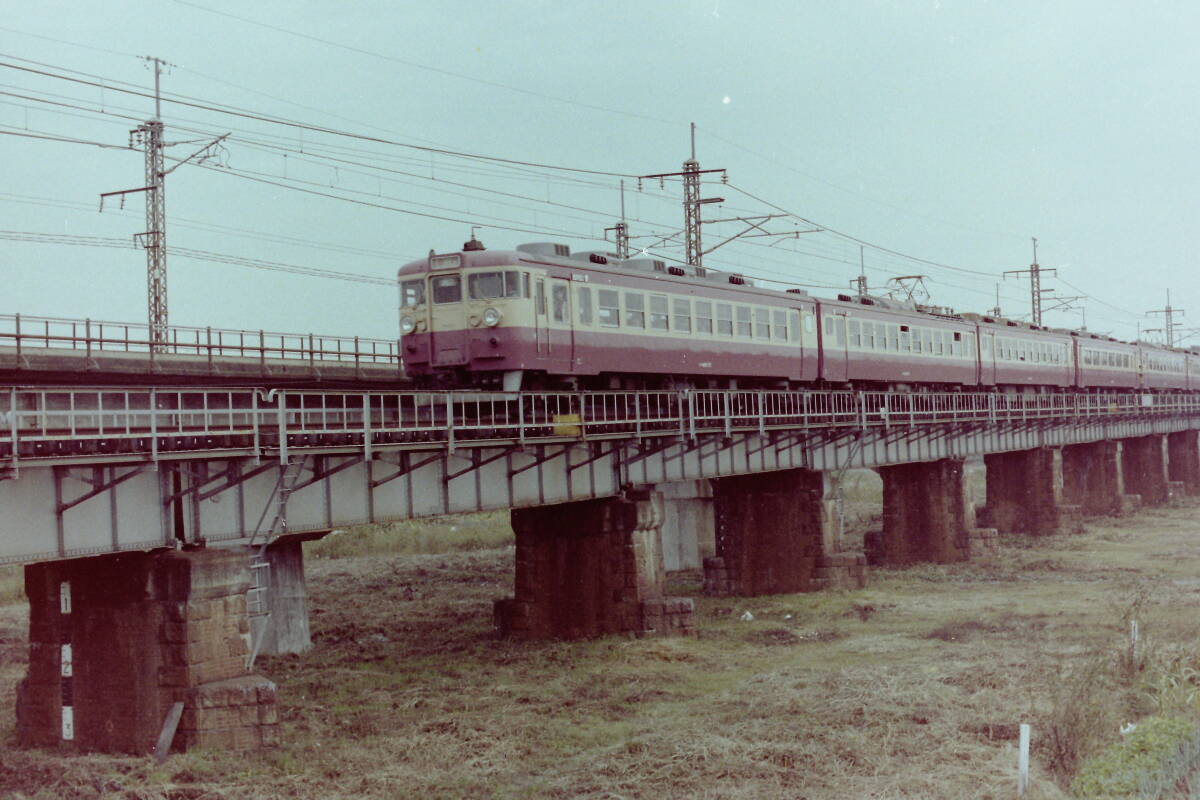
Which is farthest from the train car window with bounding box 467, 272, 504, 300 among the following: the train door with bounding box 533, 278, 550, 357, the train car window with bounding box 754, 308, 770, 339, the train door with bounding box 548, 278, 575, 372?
the train car window with bounding box 754, 308, 770, 339

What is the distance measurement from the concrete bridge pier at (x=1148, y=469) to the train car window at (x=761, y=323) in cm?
4698

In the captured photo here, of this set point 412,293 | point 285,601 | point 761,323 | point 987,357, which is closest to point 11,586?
point 285,601

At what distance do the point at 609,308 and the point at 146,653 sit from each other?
1328 cm

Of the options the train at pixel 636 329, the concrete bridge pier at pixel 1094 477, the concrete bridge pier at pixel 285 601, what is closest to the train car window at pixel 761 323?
the train at pixel 636 329

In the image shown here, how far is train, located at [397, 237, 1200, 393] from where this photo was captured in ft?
83.4

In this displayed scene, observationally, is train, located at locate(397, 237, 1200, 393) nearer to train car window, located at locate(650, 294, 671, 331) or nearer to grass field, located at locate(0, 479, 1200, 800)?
train car window, located at locate(650, 294, 671, 331)

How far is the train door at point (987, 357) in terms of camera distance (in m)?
48.6

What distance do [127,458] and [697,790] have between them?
27.6 feet

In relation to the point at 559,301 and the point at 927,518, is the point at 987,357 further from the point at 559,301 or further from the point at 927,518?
the point at 559,301

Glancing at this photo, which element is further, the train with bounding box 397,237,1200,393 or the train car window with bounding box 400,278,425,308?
the train car window with bounding box 400,278,425,308

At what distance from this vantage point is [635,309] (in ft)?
93.7

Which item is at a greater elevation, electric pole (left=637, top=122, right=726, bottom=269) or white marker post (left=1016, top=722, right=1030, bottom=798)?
electric pole (left=637, top=122, right=726, bottom=269)

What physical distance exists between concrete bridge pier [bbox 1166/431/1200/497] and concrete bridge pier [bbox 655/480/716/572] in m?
46.0

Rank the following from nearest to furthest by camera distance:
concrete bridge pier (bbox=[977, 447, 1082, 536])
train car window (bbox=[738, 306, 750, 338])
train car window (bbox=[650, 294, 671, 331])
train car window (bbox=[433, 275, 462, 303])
Answer: 1. train car window (bbox=[433, 275, 462, 303])
2. train car window (bbox=[650, 294, 671, 331])
3. train car window (bbox=[738, 306, 750, 338])
4. concrete bridge pier (bbox=[977, 447, 1082, 536])
